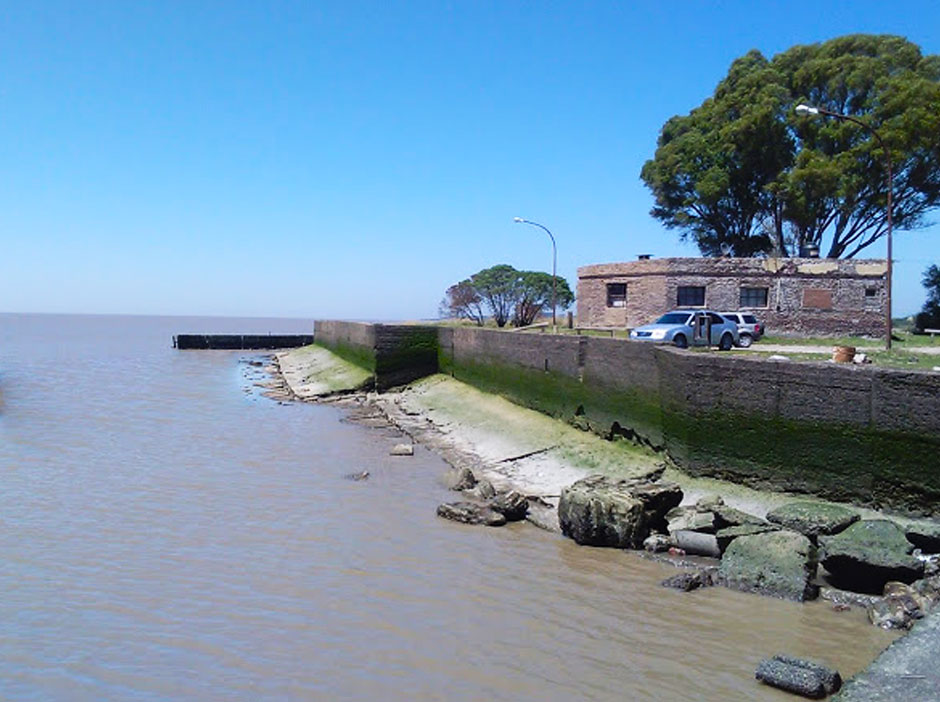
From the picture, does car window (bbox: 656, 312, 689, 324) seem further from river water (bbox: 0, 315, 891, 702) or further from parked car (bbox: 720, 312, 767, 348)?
river water (bbox: 0, 315, 891, 702)

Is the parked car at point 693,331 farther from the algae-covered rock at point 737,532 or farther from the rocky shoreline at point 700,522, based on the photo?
the algae-covered rock at point 737,532

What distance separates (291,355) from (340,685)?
45532 mm

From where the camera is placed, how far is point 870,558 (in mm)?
8602

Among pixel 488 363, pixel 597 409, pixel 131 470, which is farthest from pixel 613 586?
pixel 488 363

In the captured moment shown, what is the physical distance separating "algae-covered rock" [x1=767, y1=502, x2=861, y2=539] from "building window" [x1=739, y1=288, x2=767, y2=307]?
92.4ft

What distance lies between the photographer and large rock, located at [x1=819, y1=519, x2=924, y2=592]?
27.8 feet

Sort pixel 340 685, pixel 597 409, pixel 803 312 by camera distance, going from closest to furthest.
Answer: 1. pixel 340 685
2. pixel 597 409
3. pixel 803 312

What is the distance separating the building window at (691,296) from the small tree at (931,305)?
11.8 metres

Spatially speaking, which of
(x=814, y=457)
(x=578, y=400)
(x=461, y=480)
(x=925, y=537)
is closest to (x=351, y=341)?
(x=578, y=400)

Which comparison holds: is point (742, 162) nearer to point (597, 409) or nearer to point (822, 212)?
point (822, 212)

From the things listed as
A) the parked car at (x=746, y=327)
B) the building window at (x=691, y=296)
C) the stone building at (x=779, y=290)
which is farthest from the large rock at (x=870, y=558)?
the building window at (x=691, y=296)

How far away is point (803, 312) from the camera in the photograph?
3634 cm

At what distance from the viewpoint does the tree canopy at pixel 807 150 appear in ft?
132

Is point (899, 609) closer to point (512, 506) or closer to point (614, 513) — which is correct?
point (614, 513)
